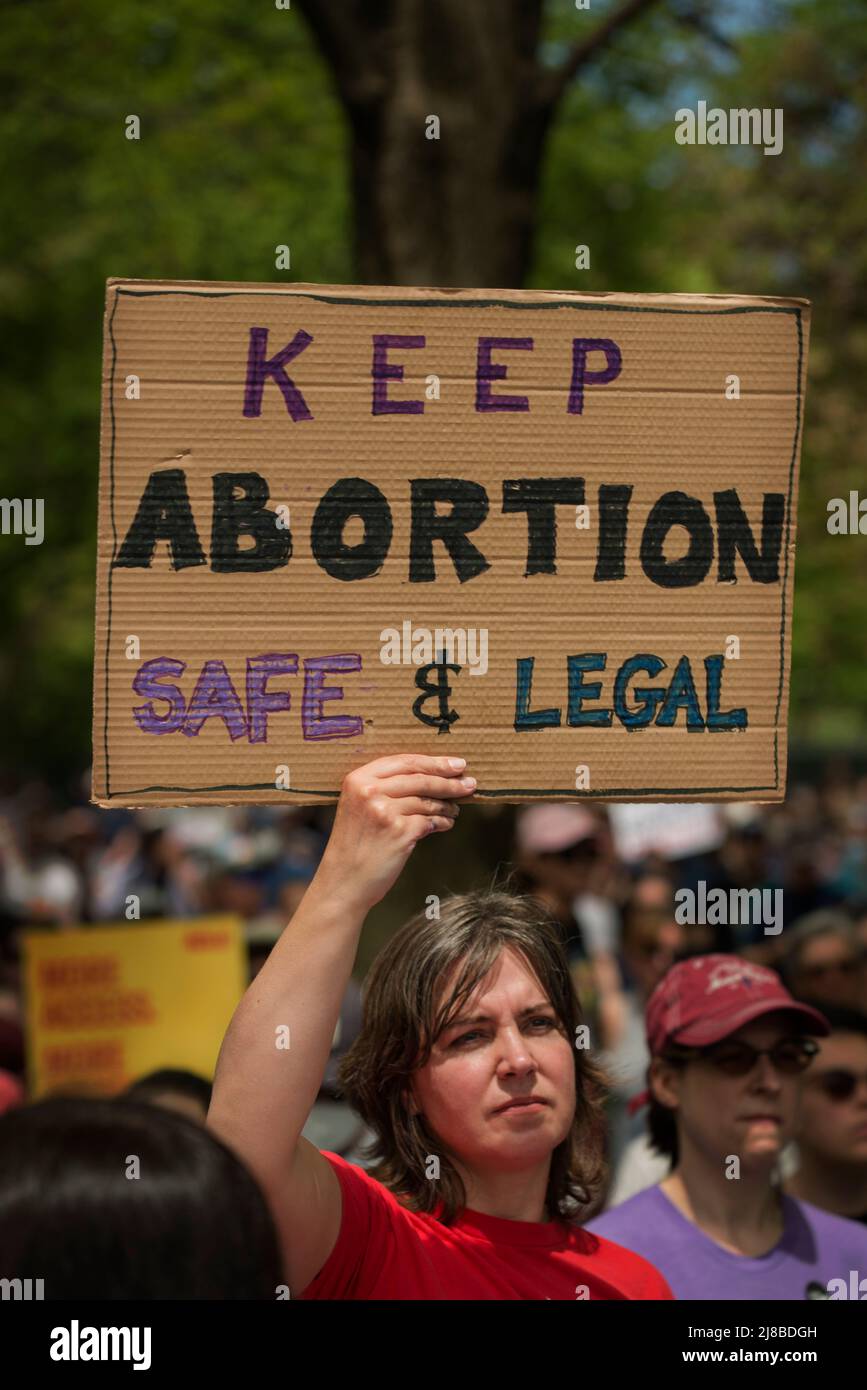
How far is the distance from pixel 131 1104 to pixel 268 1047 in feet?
1.85

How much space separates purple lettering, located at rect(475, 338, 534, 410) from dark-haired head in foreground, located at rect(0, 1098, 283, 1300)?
1432mm

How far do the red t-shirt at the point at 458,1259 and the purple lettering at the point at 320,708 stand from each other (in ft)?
2.04

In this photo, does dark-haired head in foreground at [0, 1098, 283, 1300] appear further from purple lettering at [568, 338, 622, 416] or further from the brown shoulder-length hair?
purple lettering at [568, 338, 622, 416]

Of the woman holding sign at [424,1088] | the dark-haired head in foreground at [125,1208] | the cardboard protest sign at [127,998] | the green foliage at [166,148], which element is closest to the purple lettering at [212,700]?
the woman holding sign at [424,1088]

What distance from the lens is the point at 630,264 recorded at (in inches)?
466

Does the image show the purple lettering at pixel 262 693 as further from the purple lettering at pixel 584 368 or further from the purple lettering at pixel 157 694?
the purple lettering at pixel 584 368

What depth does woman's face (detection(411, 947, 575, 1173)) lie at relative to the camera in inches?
93.6

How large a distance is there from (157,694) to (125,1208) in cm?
120

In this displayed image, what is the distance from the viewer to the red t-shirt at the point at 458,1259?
2207 mm

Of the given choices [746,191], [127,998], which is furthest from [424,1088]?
[746,191]

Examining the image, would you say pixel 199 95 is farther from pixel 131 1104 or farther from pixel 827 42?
pixel 131 1104

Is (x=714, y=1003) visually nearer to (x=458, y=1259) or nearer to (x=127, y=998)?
(x=458, y=1259)

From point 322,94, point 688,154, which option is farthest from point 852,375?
point 322,94

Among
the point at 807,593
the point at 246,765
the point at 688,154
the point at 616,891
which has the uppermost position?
the point at 688,154
